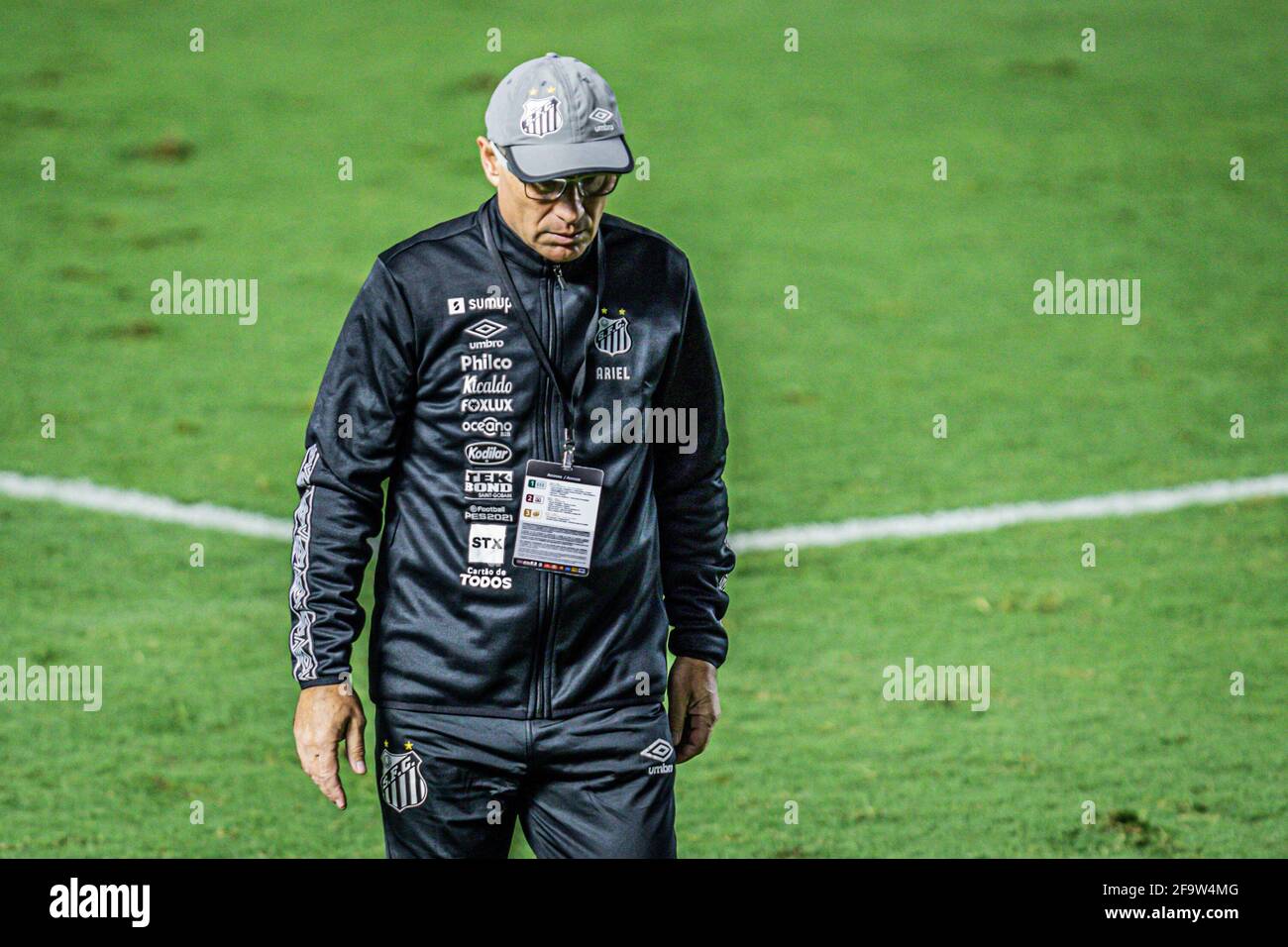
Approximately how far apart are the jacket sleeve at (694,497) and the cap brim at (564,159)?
367 mm

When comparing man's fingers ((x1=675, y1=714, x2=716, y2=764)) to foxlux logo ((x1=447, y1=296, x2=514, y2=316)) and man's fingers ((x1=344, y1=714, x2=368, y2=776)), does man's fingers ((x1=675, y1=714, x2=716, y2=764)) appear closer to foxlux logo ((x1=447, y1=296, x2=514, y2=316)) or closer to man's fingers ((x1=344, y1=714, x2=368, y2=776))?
man's fingers ((x1=344, y1=714, x2=368, y2=776))

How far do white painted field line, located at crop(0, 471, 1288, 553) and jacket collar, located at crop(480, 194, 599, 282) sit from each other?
4087 mm

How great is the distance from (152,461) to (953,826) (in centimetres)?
423

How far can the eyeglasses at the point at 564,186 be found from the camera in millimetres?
A: 3188

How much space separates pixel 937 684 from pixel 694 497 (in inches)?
115

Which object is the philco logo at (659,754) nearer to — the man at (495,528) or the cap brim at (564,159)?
the man at (495,528)

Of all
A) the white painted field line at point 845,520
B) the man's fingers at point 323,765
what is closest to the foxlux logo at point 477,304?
the man's fingers at point 323,765

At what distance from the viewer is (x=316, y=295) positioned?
9.95 meters

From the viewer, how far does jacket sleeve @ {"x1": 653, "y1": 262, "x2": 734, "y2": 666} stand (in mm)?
3514

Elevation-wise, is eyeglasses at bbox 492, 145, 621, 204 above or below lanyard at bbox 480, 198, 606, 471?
above

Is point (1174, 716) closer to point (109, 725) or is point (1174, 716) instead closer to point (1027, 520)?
point (1027, 520)

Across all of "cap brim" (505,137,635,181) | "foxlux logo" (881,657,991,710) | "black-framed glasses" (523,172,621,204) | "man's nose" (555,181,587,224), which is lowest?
"foxlux logo" (881,657,991,710)

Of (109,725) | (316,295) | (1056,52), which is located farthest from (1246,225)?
(109,725)

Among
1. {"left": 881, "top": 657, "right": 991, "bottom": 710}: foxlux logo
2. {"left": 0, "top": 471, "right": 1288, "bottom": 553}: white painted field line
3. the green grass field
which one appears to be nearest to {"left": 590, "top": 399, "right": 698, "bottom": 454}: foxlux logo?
the green grass field
